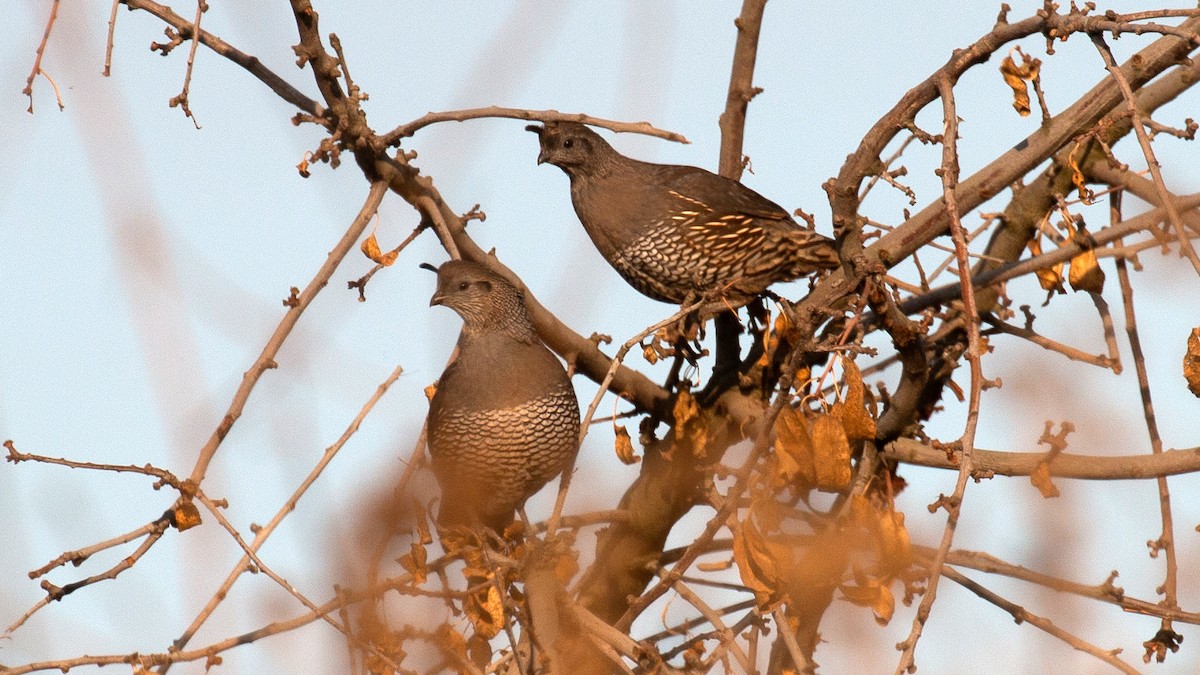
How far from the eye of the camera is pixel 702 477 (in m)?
4.64

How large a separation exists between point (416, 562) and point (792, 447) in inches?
43.8

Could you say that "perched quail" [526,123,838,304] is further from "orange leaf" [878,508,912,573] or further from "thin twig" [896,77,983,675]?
"thin twig" [896,77,983,675]

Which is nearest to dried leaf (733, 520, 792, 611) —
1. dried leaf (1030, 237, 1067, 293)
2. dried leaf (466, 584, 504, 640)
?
dried leaf (466, 584, 504, 640)

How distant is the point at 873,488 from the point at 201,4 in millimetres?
2291

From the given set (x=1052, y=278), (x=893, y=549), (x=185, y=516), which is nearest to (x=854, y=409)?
(x=893, y=549)

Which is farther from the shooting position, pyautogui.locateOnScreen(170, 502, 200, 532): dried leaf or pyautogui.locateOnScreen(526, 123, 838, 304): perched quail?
pyautogui.locateOnScreen(526, 123, 838, 304): perched quail

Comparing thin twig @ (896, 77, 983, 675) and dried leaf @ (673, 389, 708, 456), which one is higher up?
dried leaf @ (673, 389, 708, 456)

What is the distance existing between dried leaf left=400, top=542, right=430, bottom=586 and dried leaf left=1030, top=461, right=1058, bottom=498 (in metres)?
1.63

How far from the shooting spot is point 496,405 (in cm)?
518

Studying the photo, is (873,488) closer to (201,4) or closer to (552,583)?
(552,583)

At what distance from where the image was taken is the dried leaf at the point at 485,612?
12.9 feet

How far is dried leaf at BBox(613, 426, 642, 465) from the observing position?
4.58 metres

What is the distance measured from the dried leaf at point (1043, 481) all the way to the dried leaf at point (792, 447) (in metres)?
0.65

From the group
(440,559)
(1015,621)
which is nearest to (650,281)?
(440,559)
